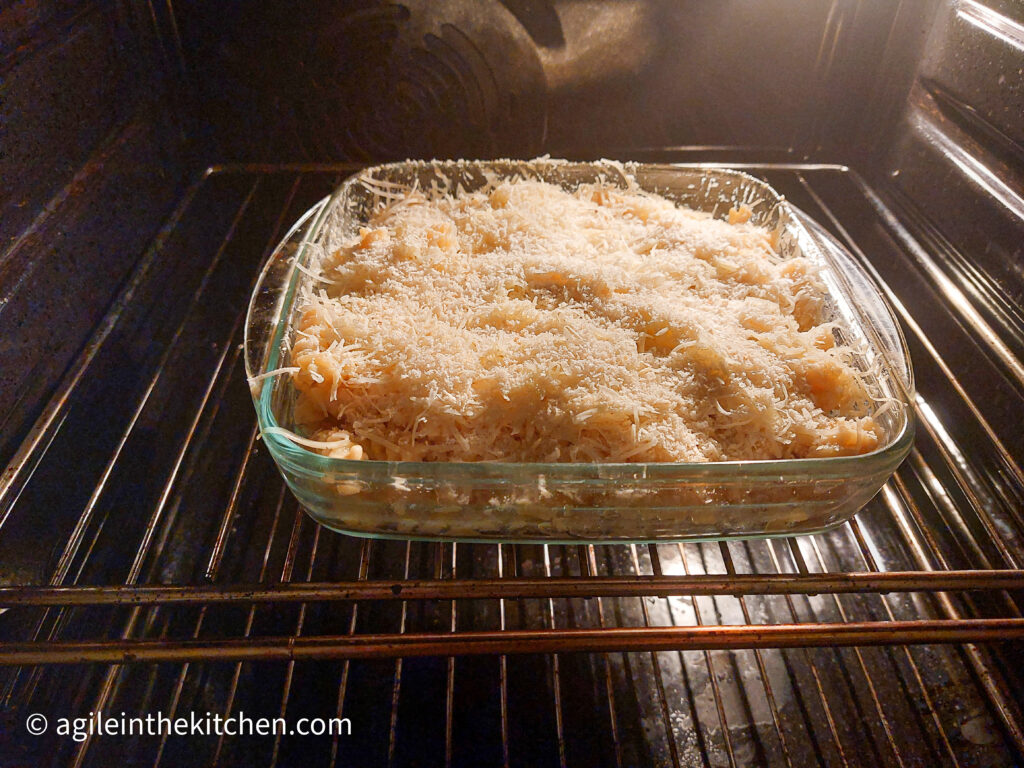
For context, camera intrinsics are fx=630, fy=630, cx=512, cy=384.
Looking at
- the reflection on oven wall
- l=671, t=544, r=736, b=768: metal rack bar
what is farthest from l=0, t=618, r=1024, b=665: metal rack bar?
the reflection on oven wall

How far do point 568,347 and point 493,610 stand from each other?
37 centimetres

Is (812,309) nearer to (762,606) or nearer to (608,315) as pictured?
(608,315)

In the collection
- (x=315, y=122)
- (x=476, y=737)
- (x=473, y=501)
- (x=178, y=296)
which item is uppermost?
(x=315, y=122)

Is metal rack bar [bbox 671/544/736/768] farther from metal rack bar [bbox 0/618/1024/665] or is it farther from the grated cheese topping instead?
the grated cheese topping

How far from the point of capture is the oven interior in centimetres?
69

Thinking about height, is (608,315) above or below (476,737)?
above

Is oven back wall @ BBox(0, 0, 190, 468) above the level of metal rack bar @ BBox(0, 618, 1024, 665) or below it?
above

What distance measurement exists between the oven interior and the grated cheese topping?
15 centimetres

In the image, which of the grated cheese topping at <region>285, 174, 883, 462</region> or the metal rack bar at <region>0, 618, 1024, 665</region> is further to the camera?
the grated cheese topping at <region>285, 174, 883, 462</region>

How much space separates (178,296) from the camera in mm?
1181

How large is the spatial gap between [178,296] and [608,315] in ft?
2.71

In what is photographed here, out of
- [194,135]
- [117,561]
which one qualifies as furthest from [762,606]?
[194,135]

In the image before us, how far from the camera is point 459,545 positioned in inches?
36.3

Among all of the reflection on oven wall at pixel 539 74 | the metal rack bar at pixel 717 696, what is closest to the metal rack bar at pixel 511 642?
the metal rack bar at pixel 717 696
